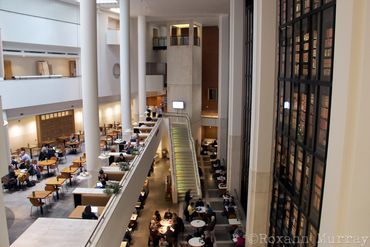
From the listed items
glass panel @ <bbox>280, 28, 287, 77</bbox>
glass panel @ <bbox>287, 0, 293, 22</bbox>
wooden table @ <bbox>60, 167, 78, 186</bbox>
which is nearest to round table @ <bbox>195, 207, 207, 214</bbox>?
wooden table @ <bbox>60, 167, 78, 186</bbox>

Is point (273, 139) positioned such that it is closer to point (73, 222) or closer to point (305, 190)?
point (305, 190)

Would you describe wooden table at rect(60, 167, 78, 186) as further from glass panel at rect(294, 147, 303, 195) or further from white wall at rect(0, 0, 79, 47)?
glass panel at rect(294, 147, 303, 195)

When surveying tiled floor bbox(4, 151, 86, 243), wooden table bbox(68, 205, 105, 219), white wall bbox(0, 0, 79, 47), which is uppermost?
white wall bbox(0, 0, 79, 47)

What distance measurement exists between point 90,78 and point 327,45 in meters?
8.64

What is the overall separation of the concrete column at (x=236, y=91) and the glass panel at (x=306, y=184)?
981 cm

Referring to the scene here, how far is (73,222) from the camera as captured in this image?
310 inches

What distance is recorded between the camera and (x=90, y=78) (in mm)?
12102

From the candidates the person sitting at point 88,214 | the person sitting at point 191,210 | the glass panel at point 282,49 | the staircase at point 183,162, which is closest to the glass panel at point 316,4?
the glass panel at point 282,49

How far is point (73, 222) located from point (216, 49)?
2332 cm

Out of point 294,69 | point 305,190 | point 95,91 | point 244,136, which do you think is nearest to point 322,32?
point 294,69

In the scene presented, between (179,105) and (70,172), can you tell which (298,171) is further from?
(179,105)

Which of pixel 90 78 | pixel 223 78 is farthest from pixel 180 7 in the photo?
pixel 90 78

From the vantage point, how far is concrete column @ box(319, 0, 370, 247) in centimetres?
421

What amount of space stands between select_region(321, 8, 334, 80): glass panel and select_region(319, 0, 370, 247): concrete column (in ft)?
4.00
